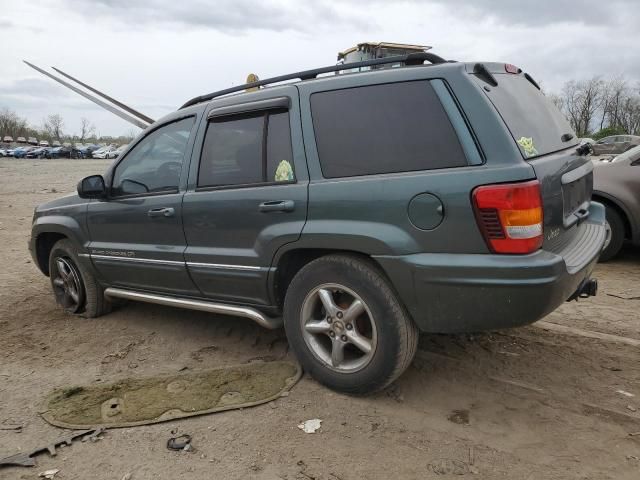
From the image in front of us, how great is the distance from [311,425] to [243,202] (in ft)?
4.70

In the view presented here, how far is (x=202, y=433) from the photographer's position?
2.88 m


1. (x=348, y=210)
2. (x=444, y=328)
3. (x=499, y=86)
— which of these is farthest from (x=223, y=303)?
(x=499, y=86)

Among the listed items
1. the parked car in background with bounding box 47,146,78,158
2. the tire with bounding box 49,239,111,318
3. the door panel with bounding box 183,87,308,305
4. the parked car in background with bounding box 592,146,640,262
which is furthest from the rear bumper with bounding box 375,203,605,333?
the parked car in background with bounding box 47,146,78,158

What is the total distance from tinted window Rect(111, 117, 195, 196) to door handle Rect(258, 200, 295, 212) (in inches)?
35.6

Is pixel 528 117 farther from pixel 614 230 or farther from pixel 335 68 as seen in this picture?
pixel 614 230

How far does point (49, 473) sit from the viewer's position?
102 inches

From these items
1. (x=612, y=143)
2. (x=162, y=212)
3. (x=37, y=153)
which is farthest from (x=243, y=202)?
(x=37, y=153)

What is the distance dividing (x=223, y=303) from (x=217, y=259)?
0.36 metres

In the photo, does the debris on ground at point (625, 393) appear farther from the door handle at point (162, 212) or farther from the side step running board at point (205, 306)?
the door handle at point (162, 212)

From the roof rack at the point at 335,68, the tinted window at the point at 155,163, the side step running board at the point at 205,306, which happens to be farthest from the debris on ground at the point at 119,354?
the roof rack at the point at 335,68

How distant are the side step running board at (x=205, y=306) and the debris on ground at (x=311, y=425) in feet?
2.43

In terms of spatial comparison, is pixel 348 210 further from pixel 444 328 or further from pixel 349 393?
pixel 349 393

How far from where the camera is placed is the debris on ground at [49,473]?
2566 mm

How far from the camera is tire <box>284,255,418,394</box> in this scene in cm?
290
